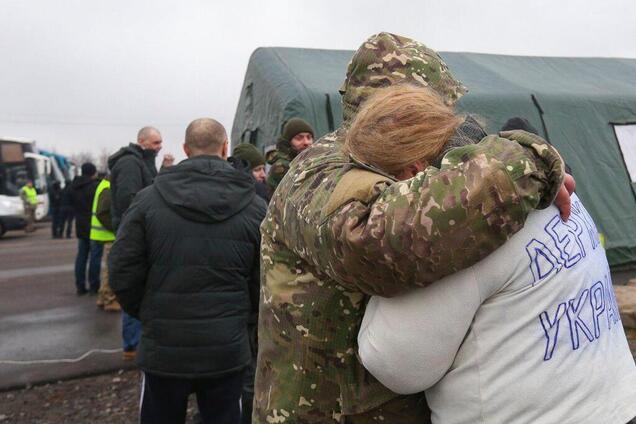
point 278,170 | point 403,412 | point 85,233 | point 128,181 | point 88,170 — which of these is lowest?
point 85,233

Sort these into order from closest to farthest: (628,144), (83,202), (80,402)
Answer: (80,402), (628,144), (83,202)

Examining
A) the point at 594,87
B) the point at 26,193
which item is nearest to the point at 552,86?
the point at 594,87

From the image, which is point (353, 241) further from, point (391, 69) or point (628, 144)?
point (628, 144)

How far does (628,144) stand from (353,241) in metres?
8.40

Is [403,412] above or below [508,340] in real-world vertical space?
below

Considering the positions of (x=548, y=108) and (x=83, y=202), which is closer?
(x=548, y=108)

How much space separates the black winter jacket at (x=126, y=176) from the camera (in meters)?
4.90

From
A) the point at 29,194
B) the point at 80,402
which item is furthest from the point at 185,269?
the point at 29,194

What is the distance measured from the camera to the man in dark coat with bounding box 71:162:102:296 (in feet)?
25.1

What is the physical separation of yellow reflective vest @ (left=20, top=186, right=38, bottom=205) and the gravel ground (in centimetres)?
1660

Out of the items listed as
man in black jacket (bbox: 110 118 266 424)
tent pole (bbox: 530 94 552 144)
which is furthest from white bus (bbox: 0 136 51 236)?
man in black jacket (bbox: 110 118 266 424)

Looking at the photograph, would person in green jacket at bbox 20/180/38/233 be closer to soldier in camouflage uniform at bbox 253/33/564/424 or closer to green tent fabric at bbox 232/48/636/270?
green tent fabric at bbox 232/48/636/270

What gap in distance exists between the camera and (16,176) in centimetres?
2019

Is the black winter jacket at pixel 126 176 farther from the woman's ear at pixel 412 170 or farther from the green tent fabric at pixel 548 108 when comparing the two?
the woman's ear at pixel 412 170
